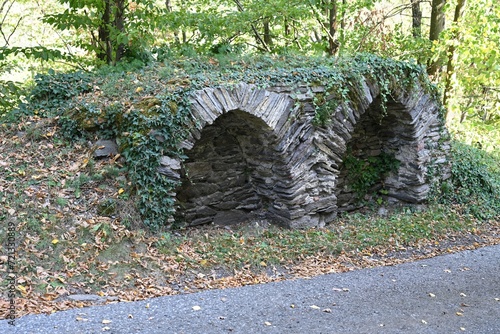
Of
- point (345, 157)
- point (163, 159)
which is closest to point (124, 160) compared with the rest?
point (163, 159)

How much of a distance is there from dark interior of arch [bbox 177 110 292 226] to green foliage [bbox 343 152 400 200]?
1967 millimetres

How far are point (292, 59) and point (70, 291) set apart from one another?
535 cm

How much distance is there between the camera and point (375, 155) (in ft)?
32.0

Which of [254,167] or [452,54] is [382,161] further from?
[452,54]

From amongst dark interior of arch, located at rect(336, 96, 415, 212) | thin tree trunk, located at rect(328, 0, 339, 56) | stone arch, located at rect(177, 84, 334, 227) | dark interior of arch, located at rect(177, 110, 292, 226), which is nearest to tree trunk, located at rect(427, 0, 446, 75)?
thin tree trunk, located at rect(328, 0, 339, 56)

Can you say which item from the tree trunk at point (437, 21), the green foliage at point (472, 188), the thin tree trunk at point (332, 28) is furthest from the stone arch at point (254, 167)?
the tree trunk at point (437, 21)

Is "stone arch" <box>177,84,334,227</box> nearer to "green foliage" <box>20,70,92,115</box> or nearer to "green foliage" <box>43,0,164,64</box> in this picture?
"green foliage" <box>20,70,92,115</box>

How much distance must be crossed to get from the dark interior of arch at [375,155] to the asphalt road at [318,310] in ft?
11.7

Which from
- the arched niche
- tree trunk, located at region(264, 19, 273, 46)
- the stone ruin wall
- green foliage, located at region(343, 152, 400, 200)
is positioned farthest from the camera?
tree trunk, located at region(264, 19, 273, 46)

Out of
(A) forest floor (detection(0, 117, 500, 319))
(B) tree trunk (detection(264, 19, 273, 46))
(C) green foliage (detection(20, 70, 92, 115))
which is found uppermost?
(B) tree trunk (detection(264, 19, 273, 46))

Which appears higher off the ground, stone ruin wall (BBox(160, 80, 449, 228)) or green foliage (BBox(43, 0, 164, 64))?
green foliage (BBox(43, 0, 164, 64))

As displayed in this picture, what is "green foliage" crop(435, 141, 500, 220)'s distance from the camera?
376 inches

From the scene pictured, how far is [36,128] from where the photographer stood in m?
7.46

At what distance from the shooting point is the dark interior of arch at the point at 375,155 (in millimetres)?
9281
